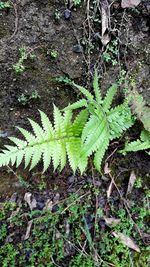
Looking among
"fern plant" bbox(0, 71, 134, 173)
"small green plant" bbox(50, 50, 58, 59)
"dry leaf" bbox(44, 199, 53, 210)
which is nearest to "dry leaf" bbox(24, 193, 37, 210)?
"dry leaf" bbox(44, 199, 53, 210)

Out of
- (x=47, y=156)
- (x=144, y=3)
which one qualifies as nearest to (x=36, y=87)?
(x=47, y=156)

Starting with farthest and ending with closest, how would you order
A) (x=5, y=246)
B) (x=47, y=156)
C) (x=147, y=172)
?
(x=147, y=172)
(x=5, y=246)
(x=47, y=156)

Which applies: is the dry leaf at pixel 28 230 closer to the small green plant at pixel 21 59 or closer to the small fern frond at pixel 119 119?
the small fern frond at pixel 119 119

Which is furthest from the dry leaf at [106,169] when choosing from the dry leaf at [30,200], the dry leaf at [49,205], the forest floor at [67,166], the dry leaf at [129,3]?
Result: the dry leaf at [129,3]

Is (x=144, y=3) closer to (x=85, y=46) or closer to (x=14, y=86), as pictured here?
(x=85, y=46)

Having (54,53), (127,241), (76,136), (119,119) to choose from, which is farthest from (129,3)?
(127,241)

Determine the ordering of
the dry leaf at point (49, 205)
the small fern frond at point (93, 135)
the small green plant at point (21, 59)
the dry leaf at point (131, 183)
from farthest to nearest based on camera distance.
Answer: the dry leaf at point (131, 183), the dry leaf at point (49, 205), the small green plant at point (21, 59), the small fern frond at point (93, 135)
